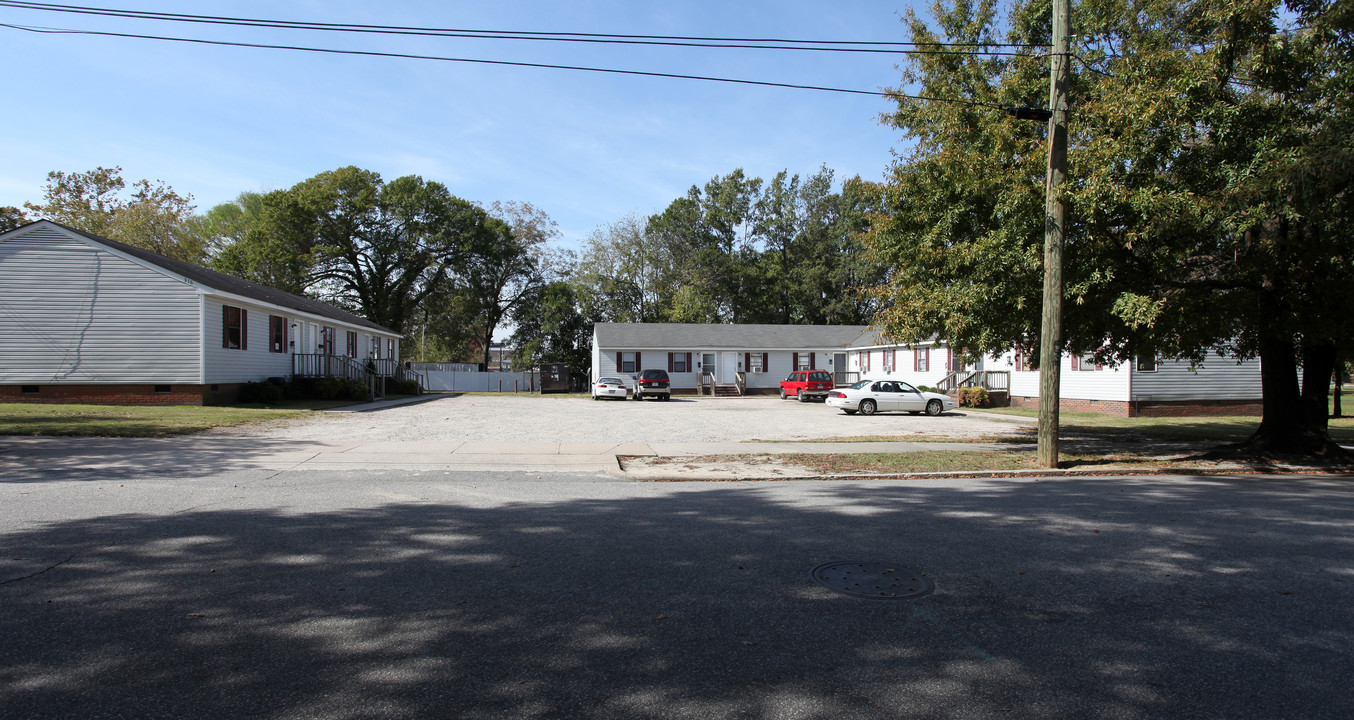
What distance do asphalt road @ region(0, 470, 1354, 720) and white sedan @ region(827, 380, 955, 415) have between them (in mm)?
19791

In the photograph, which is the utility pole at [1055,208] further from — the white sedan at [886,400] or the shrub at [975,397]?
the shrub at [975,397]

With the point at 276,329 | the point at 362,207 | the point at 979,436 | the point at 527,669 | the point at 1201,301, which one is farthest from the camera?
the point at 362,207

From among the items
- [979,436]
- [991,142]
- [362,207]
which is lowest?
[979,436]

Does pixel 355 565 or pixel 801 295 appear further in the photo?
pixel 801 295

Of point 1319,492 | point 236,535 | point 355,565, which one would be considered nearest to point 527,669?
point 355,565

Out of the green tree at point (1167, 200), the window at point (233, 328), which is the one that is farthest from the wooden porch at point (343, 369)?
the green tree at point (1167, 200)

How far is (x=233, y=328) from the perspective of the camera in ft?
81.5

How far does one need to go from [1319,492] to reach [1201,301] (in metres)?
3.91

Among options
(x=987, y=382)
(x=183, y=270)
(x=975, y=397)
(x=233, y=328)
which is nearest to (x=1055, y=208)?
(x=975, y=397)

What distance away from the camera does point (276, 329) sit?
28.2 m

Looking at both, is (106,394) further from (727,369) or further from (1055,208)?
(727,369)

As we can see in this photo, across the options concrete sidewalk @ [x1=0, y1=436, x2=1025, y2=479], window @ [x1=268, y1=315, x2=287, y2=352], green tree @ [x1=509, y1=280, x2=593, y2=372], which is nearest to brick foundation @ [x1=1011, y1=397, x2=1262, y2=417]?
concrete sidewalk @ [x1=0, y1=436, x2=1025, y2=479]

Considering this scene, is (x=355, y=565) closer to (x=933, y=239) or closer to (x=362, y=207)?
(x=933, y=239)

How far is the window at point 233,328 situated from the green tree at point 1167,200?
21969mm
